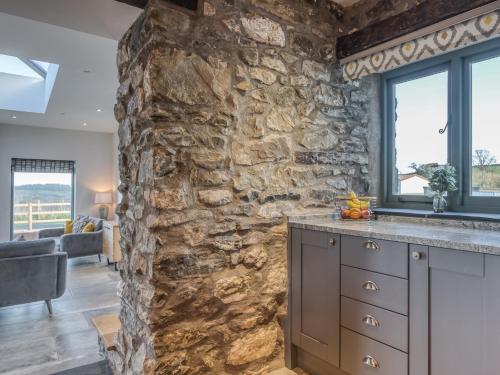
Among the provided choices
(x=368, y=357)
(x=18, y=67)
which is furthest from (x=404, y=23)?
(x=18, y=67)

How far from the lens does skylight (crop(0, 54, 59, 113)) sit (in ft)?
18.9

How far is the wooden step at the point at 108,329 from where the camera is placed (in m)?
2.38

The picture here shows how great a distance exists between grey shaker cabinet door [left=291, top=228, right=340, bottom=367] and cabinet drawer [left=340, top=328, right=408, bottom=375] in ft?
0.19

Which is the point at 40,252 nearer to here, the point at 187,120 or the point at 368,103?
the point at 187,120

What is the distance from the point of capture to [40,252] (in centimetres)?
375

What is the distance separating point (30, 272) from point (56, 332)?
2.40ft

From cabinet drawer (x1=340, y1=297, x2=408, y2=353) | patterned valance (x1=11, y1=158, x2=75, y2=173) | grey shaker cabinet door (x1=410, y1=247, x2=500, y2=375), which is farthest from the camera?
patterned valance (x1=11, y1=158, x2=75, y2=173)

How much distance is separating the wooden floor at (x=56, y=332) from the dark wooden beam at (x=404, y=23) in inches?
121

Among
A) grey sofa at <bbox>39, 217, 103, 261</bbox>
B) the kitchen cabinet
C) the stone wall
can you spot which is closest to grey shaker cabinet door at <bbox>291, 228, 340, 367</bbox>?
the kitchen cabinet

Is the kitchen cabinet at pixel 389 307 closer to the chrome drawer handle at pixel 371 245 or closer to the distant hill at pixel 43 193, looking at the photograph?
the chrome drawer handle at pixel 371 245

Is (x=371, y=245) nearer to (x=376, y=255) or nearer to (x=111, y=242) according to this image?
(x=376, y=255)

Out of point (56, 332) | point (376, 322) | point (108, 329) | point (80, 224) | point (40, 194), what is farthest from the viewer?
point (40, 194)

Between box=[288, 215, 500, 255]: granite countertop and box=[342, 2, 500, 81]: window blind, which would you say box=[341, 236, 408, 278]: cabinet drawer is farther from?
box=[342, 2, 500, 81]: window blind

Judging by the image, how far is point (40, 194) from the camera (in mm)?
7785
